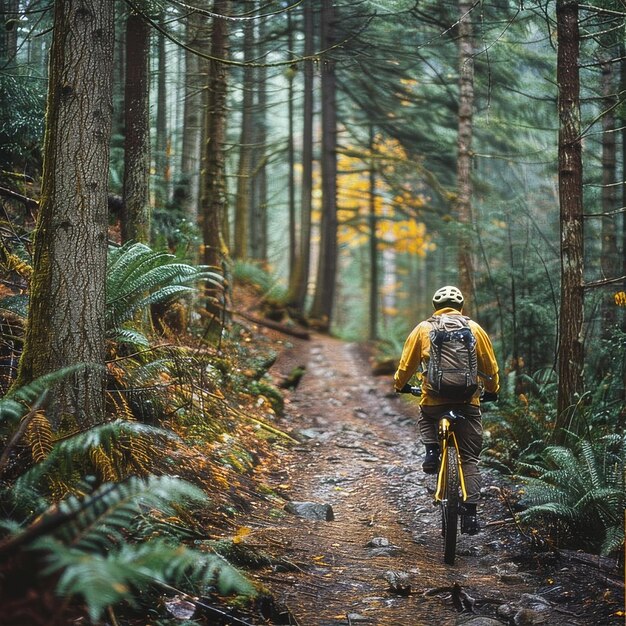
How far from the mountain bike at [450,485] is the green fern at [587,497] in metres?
0.61

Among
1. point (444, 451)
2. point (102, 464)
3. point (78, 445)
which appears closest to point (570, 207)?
point (444, 451)

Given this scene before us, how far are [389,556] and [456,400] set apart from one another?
1541mm

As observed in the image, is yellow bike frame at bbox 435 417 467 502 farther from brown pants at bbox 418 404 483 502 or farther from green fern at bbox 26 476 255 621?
green fern at bbox 26 476 255 621

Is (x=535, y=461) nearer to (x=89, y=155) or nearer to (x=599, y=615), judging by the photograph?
(x=599, y=615)

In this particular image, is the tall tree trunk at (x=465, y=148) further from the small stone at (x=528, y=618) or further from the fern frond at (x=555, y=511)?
the small stone at (x=528, y=618)

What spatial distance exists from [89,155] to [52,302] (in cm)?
112

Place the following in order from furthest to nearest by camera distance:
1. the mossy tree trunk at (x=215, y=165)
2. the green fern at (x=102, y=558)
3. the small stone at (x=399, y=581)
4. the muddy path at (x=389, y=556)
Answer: the mossy tree trunk at (x=215, y=165) < the small stone at (x=399, y=581) < the muddy path at (x=389, y=556) < the green fern at (x=102, y=558)

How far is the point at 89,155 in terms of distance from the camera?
480 centimetres

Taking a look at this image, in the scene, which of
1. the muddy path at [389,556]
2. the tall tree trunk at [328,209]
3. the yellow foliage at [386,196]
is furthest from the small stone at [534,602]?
the tall tree trunk at [328,209]

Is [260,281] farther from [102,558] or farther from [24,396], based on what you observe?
[102,558]

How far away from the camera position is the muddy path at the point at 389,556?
4.39 meters

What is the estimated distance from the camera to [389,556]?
221 inches

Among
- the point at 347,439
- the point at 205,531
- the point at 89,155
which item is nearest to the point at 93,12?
the point at 89,155

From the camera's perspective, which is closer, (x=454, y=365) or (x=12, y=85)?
(x=454, y=365)
